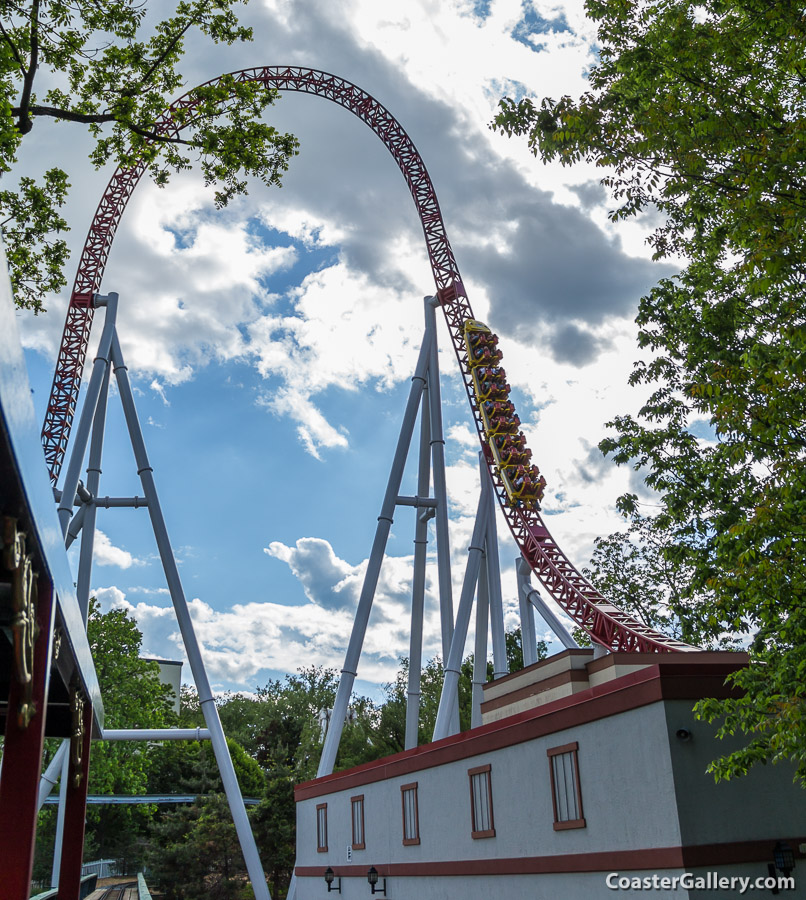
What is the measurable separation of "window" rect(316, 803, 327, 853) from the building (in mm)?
2773

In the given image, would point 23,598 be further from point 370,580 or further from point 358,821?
point 370,580

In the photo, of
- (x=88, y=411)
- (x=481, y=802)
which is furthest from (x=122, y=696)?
(x=481, y=802)

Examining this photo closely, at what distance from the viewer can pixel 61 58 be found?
10734 millimetres

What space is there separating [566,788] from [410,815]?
507 centimetres

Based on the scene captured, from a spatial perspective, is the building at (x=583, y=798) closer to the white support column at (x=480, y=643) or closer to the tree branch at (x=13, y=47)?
the white support column at (x=480, y=643)

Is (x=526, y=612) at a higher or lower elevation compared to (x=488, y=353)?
lower

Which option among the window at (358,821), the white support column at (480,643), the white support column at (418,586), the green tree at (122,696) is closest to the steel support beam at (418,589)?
the white support column at (418,586)

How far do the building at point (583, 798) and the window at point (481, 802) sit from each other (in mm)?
27

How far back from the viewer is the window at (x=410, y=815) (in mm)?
14922

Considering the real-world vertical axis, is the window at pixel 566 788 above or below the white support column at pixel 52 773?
below

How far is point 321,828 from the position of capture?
19.4 metres

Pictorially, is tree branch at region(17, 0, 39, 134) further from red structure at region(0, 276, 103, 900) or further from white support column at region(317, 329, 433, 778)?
white support column at region(317, 329, 433, 778)

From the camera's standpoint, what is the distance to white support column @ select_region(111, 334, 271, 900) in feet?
68.9

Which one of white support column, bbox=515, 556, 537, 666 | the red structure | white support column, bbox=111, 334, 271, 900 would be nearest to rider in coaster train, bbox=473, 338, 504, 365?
white support column, bbox=515, 556, 537, 666
